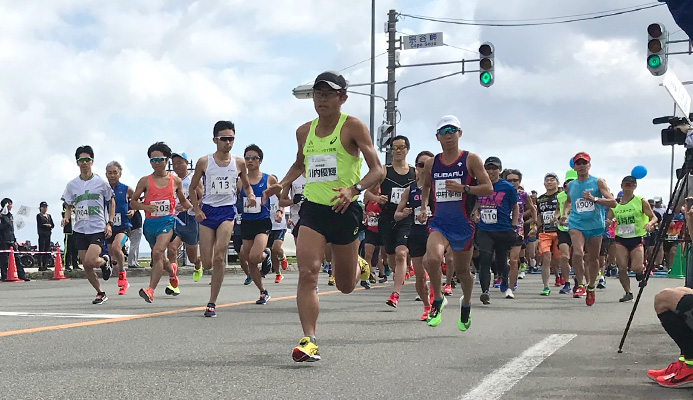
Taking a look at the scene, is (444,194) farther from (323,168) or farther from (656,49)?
(656,49)

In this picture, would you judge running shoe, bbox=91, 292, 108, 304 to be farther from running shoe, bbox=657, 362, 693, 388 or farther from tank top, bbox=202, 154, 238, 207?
running shoe, bbox=657, 362, 693, 388

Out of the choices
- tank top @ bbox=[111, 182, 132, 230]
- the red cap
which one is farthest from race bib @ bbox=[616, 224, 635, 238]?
tank top @ bbox=[111, 182, 132, 230]

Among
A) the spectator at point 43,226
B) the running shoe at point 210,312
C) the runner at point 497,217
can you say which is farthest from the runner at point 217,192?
the spectator at point 43,226

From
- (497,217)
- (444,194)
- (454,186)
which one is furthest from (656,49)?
(454,186)

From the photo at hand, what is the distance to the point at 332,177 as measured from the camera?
22.0 ft

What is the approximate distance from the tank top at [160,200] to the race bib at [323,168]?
6.08 metres

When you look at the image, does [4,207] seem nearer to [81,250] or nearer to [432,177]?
[81,250]

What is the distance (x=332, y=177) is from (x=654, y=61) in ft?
35.7

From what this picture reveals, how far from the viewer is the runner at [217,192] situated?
1043 centimetres

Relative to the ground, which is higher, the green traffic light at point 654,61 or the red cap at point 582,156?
the green traffic light at point 654,61

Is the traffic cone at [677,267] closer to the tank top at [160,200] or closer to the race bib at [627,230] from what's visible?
the race bib at [627,230]

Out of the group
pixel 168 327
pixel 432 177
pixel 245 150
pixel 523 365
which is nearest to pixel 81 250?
pixel 245 150

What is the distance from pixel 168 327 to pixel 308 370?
293cm

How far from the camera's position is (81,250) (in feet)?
39.8
